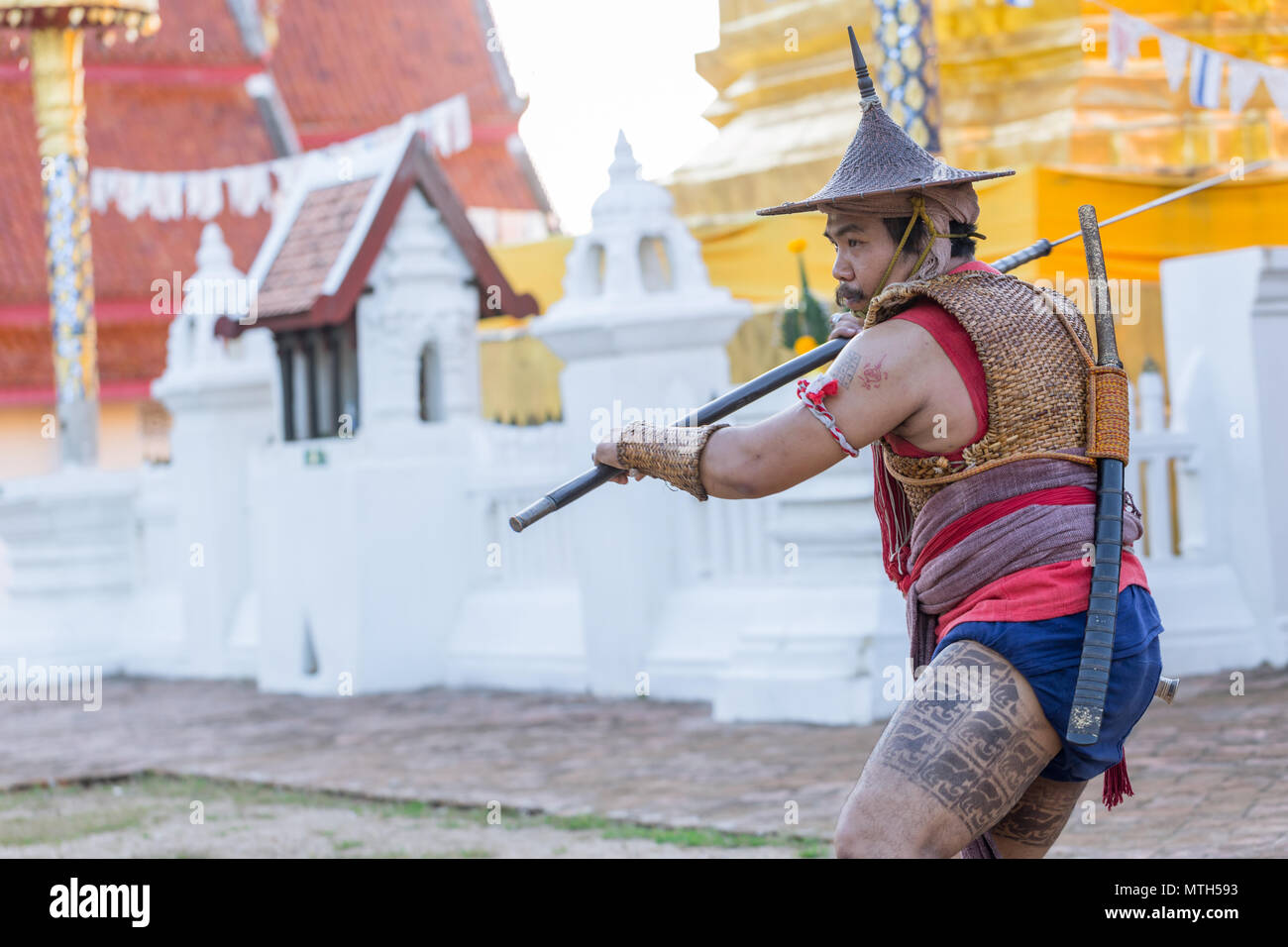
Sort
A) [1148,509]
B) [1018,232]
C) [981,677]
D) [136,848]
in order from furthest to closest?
[1018,232] < [1148,509] < [136,848] < [981,677]

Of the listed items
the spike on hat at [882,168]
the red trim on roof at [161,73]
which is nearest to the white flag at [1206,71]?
the spike on hat at [882,168]

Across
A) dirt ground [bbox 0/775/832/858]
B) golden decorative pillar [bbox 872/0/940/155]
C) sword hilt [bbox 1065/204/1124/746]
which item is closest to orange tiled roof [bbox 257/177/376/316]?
golden decorative pillar [bbox 872/0/940/155]

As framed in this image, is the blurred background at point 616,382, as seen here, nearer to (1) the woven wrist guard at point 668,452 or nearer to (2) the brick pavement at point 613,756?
(2) the brick pavement at point 613,756

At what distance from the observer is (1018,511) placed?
3443mm

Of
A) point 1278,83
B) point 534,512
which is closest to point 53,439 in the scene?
point 1278,83

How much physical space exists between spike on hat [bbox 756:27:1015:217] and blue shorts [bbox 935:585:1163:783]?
2.65 feet

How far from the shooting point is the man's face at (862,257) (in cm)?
361

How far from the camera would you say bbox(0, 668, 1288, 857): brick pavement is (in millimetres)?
6004

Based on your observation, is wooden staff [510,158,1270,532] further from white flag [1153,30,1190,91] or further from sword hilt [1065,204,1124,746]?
white flag [1153,30,1190,91]

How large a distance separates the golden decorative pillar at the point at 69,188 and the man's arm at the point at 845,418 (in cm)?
1255

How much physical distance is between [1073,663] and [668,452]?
0.83m
